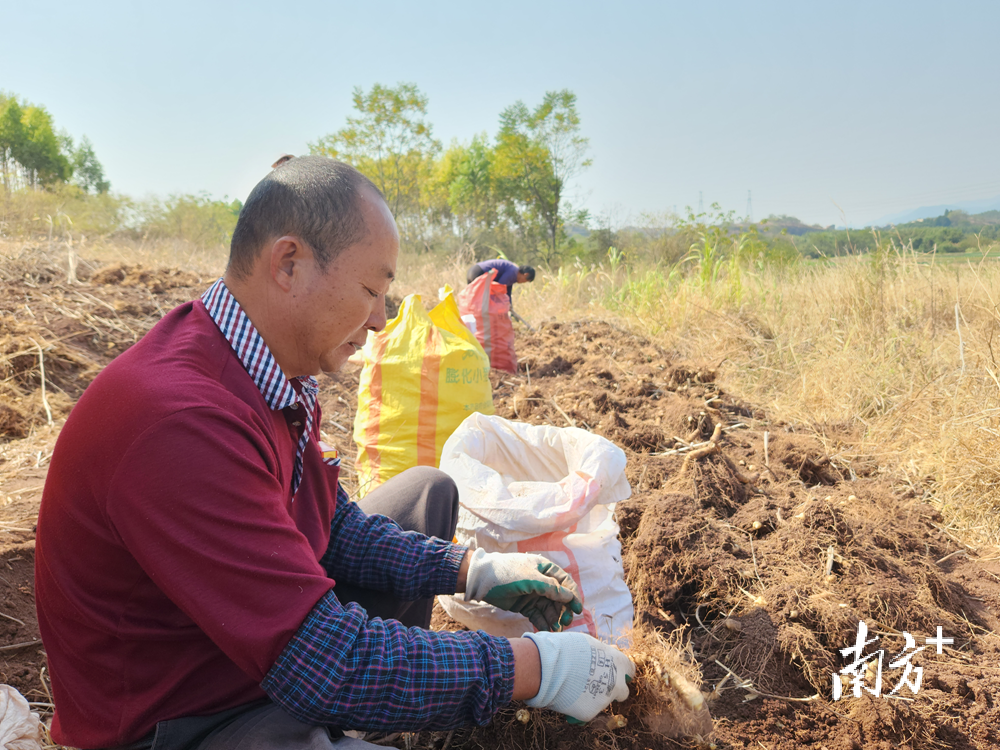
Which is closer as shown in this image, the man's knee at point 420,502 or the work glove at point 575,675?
the work glove at point 575,675

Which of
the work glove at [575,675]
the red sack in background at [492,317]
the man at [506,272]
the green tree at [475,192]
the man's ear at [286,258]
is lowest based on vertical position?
the work glove at [575,675]

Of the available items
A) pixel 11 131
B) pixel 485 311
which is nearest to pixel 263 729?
pixel 485 311

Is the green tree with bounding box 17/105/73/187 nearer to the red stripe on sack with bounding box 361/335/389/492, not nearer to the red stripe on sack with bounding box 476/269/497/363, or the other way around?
the red stripe on sack with bounding box 476/269/497/363

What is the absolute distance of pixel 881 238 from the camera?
4.57m

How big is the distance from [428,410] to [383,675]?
1.63 m

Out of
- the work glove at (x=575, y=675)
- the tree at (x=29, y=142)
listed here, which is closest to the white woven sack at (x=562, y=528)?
the work glove at (x=575, y=675)

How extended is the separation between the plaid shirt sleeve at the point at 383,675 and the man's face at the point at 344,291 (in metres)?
0.42

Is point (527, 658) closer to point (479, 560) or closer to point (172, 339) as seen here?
point (479, 560)

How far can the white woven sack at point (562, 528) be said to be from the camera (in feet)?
5.37

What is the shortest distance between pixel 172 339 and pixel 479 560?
2.65 feet

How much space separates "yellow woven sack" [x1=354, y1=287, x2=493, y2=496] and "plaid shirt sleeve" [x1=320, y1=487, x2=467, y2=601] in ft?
3.51

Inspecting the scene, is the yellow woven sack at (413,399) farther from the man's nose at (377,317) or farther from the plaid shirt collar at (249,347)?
the plaid shirt collar at (249,347)

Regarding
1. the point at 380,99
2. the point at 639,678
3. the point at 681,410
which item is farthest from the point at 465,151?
the point at 639,678

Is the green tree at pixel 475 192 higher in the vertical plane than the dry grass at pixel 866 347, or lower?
higher
